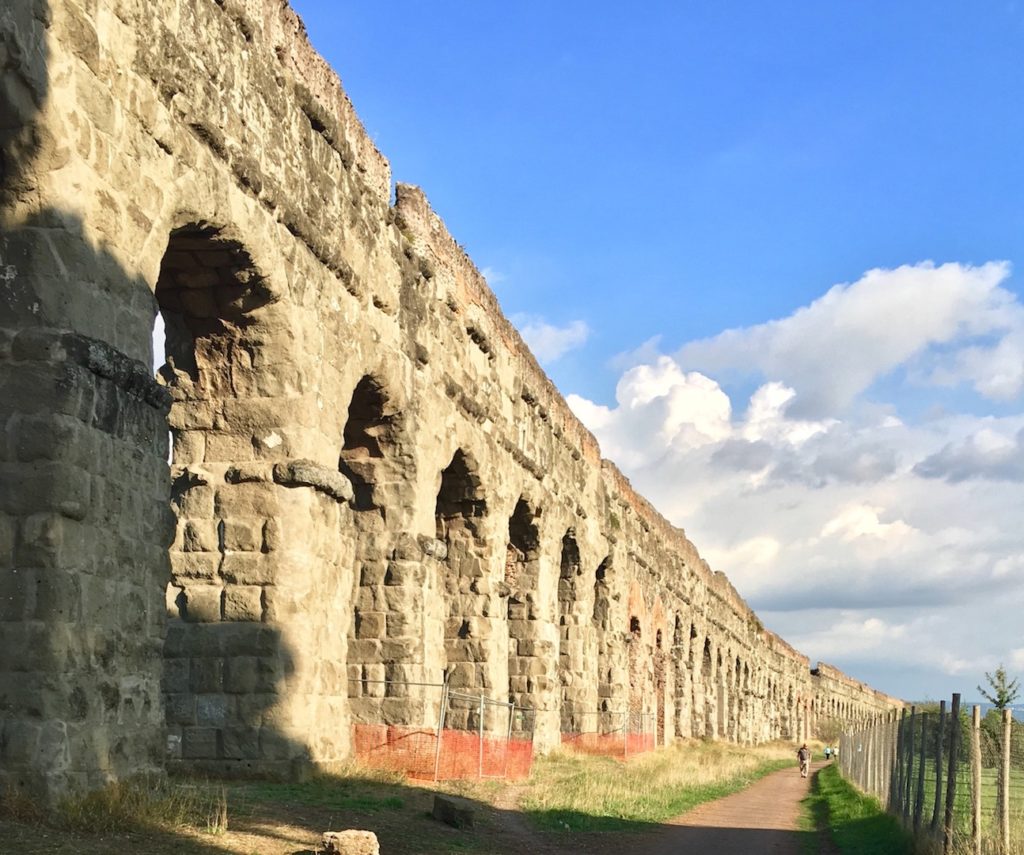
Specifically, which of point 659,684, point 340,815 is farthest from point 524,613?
point 659,684

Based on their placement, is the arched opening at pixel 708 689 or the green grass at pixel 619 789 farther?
the arched opening at pixel 708 689

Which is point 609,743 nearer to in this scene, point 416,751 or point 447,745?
point 447,745

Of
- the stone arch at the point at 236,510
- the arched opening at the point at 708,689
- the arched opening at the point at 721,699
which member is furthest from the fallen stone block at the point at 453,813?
the arched opening at the point at 721,699

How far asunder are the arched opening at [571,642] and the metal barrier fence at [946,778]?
496 cm

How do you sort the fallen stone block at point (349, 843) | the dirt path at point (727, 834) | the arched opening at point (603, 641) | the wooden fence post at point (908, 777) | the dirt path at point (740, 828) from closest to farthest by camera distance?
the fallen stone block at point (349, 843) < the dirt path at point (727, 834) < the dirt path at point (740, 828) < the wooden fence post at point (908, 777) < the arched opening at point (603, 641)

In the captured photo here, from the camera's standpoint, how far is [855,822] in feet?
49.1

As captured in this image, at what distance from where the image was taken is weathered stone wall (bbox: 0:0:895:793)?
726 centimetres

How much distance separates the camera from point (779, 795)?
22.0 meters

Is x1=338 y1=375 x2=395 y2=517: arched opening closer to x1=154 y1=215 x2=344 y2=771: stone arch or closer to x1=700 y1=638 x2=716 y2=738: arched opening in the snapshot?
x1=154 y1=215 x2=344 y2=771: stone arch

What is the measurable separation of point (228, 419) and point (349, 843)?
467cm

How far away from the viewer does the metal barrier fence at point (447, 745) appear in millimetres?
13023

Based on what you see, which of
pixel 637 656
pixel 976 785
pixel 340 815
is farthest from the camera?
pixel 637 656

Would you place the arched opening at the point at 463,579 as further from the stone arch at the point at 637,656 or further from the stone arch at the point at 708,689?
the stone arch at the point at 708,689

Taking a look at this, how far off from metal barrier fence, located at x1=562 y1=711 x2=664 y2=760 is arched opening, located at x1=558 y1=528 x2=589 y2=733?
7.5 inches
